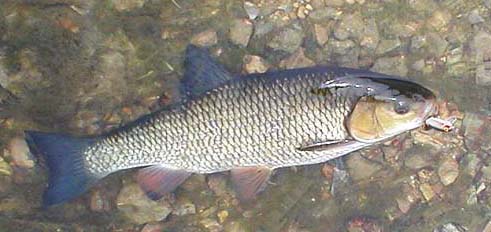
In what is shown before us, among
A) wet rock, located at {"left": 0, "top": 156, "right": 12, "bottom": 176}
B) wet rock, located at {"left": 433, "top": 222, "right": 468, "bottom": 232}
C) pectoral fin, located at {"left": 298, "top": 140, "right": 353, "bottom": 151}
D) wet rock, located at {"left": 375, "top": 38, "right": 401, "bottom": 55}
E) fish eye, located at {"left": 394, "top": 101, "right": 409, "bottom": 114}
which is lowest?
wet rock, located at {"left": 433, "top": 222, "right": 468, "bottom": 232}

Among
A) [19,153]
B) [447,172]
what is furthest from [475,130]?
[19,153]

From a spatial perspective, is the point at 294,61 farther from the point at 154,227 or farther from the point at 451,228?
the point at 451,228

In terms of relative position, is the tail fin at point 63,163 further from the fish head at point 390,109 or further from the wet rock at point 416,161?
the wet rock at point 416,161

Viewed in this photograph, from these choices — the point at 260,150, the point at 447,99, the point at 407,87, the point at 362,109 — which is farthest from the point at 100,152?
the point at 447,99

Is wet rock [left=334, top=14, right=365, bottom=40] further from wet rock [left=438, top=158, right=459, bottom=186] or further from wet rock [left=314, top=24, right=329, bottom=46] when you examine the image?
wet rock [left=438, top=158, right=459, bottom=186]

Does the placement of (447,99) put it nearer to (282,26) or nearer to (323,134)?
(282,26)

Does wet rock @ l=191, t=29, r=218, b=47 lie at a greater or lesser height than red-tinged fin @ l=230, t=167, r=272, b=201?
greater

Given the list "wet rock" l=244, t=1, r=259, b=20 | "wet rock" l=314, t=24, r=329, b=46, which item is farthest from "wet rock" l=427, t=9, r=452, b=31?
"wet rock" l=244, t=1, r=259, b=20
